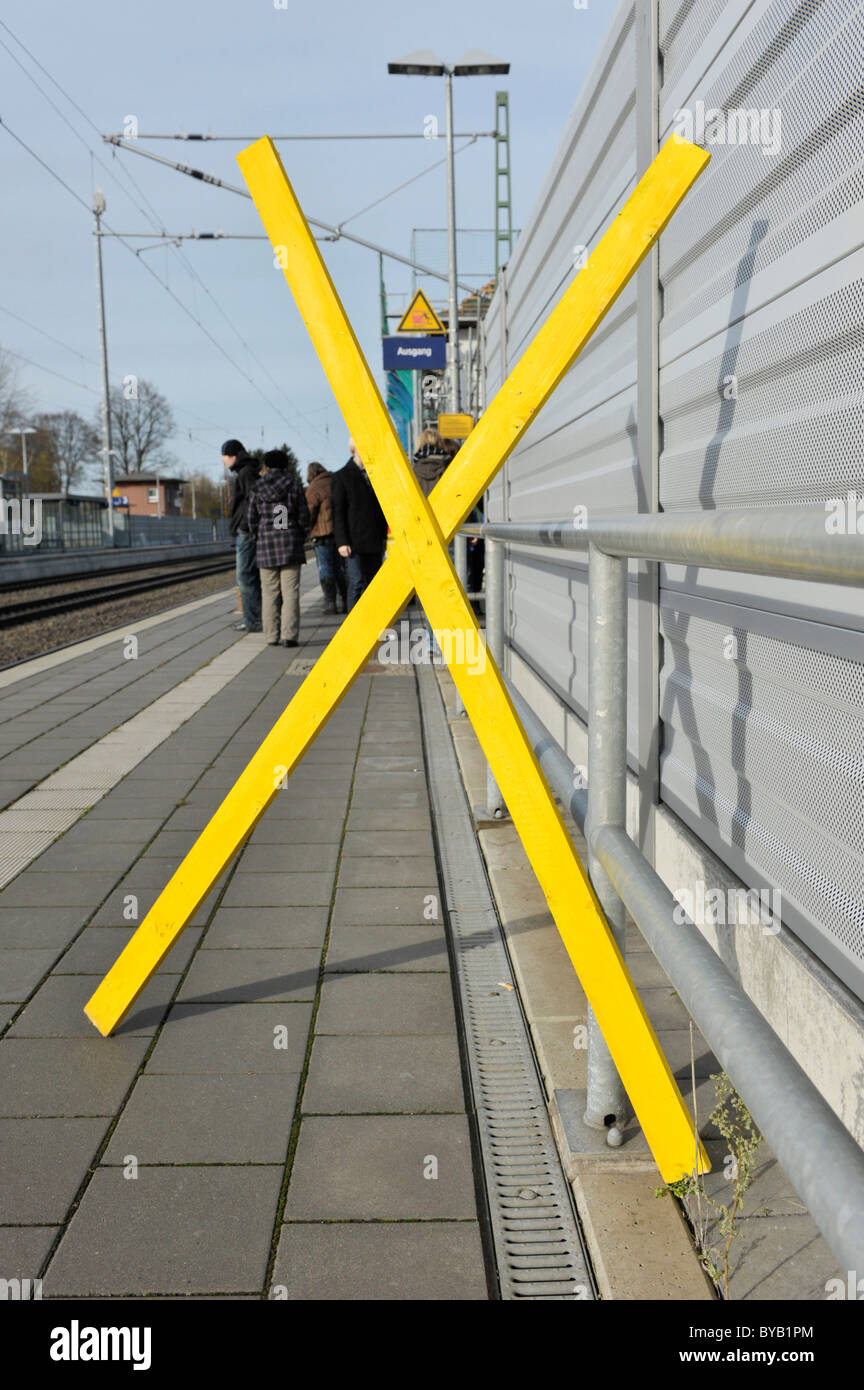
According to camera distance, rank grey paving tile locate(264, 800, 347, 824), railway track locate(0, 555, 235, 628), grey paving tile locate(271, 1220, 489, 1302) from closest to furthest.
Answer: grey paving tile locate(271, 1220, 489, 1302), grey paving tile locate(264, 800, 347, 824), railway track locate(0, 555, 235, 628)

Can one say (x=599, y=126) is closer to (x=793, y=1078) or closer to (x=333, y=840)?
(x=333, y=840)

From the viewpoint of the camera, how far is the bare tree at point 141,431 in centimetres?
9931

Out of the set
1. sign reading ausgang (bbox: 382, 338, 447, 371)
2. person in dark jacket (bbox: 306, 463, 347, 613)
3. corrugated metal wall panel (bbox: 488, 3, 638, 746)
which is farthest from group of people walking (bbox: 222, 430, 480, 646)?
sign reading ausgang (bbox: 382, 338, 447, 371)

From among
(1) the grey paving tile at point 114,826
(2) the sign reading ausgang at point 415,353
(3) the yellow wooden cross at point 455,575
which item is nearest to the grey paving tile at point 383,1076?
(3) the yellow wooden cross at point 455,575

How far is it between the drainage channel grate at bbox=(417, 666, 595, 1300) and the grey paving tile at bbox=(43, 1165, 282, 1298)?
1.48ft

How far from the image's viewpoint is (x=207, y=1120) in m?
2.75

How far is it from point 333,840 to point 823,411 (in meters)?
3.28

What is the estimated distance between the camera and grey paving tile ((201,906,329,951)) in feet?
12.8

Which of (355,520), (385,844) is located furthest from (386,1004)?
(355,520)

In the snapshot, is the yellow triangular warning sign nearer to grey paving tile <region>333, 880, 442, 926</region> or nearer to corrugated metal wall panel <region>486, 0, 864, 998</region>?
corrugated metal wall panel <region>486, 0, 864, 998</region>

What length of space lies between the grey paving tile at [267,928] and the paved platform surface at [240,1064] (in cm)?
1

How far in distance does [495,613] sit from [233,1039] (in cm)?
250

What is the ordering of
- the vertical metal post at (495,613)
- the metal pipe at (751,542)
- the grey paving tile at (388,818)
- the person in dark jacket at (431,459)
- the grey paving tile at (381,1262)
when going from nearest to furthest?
the metal pipe at (751,542) < the grey paving tile at (381,1262) < the vertical metal post at (495,613) < the grey paving tile at (388,818) < the person in dark jacket at (431,459)

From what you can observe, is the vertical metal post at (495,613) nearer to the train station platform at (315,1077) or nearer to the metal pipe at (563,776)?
the train station platform at (315,1077)
